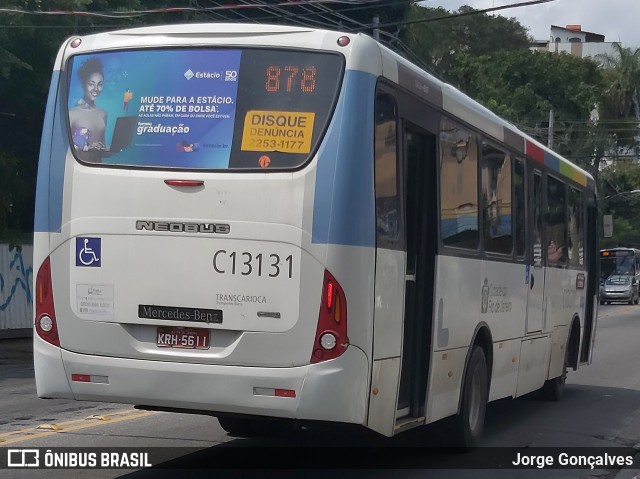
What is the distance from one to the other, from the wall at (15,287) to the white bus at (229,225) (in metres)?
16.4

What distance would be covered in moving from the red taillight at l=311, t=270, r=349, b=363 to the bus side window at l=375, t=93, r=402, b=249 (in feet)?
1.89

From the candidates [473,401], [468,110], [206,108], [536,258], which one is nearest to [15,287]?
[536,258]

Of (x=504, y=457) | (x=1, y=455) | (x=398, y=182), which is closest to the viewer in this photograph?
(x=398, y=182)

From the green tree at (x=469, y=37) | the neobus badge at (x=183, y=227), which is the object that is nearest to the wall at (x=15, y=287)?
the neobus badge at (x=183, y=227)

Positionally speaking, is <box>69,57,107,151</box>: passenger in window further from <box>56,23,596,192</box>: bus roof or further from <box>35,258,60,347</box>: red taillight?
<box>35,258,60,347</box>: red taillight

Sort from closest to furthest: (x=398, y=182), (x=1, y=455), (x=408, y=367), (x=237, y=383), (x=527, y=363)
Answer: (x=237, y=383)
(x=398, y=182)
(x=408, y=367)
(x=1, y=455)
(x=527, y=363)

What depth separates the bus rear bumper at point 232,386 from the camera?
6879mm

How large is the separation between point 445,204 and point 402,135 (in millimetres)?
1130

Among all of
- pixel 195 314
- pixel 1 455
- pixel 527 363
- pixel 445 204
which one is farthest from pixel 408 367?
pixel 527 363

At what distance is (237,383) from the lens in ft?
22.9

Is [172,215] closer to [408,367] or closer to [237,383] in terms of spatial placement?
[237,383]

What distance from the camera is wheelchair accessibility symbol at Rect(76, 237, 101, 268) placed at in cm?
733

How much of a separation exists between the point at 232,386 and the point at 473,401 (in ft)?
12.1

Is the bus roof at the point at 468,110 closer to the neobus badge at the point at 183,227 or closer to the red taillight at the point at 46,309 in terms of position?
the neobus badge at the point at 183,227
